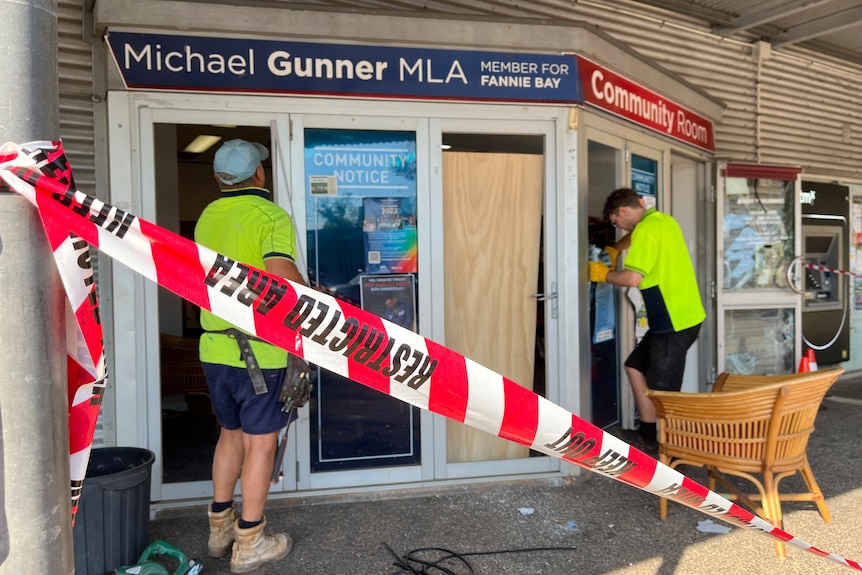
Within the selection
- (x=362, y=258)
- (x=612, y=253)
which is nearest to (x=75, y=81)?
(x=362, y=258)

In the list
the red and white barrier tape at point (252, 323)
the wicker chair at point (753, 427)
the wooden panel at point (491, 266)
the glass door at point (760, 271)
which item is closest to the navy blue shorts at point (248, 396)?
the wooden panel at point (491, 266)

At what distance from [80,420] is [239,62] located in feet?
9.30

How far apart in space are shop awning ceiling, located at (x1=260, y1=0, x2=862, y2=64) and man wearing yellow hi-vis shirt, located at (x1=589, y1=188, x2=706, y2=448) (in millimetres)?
1689

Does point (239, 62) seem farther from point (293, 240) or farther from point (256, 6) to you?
point (293, 240)

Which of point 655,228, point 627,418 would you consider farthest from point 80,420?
point 627,418

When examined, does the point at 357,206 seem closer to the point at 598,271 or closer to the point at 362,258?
the point at 362,258

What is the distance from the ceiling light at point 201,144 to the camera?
22.2 ft

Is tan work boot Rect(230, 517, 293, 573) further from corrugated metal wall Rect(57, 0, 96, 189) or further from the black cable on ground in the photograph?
corrugated metal wall Rect(57, 0, 96, 189)

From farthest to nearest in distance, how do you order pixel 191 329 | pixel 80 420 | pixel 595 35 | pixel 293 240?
1. pixel 191 329
2. pixel 595 35
3. pixel 293 240
4. pixel 80 420

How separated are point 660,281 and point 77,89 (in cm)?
371

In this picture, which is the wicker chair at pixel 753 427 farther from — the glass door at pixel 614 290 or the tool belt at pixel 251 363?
the tool belt at pixel 251 363

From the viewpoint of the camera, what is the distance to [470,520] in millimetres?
3957

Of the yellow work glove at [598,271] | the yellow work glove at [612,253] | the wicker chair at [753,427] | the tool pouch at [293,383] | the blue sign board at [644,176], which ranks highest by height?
the blue sign board at [644,176]

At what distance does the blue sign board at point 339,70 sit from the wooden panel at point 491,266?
1.42 feet
